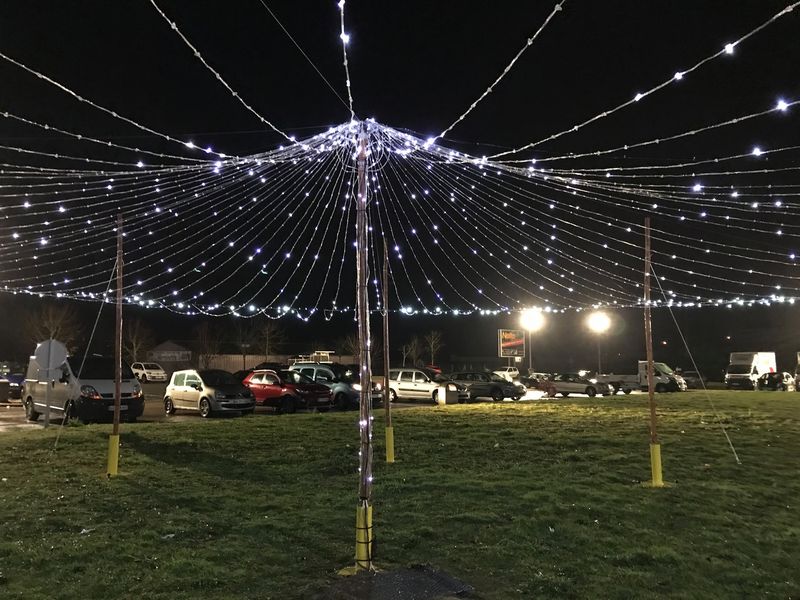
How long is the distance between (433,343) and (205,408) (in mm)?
45832

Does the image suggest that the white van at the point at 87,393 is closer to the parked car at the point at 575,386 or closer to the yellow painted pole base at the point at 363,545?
the yellow painted pole base at the point at 363,545

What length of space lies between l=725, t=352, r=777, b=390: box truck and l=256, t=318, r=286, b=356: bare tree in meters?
38.2

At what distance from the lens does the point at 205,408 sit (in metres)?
18.7

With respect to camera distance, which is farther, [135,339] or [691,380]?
[135,339]

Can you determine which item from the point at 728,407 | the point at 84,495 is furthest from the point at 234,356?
the point at 84,495

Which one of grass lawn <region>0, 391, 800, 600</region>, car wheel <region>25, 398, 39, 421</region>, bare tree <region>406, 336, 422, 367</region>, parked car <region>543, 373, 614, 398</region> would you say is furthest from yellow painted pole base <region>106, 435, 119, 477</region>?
bare tree <region>406, 336, 422, 367</region>

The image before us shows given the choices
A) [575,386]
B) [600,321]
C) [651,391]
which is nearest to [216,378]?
[651,391]

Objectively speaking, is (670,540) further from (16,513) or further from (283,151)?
(16,513)

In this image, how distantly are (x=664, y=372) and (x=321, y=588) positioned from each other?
34564mm

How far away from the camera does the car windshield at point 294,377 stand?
21.9 meters

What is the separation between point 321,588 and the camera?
463cm

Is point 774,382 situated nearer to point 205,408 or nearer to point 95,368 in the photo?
point 205,408

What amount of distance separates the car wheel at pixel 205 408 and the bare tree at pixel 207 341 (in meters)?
38.7

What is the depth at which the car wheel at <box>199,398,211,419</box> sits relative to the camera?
61.0 feet
